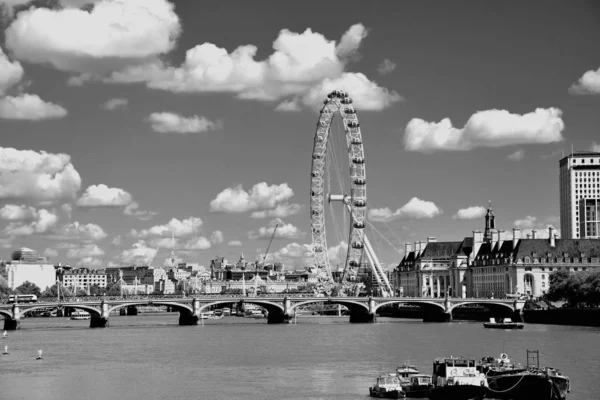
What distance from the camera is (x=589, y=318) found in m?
81.6

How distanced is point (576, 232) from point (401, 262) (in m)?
24.6

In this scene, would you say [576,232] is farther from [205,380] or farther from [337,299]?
[205,380]

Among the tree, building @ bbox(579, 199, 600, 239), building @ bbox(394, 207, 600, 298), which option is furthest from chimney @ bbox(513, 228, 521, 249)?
the tree

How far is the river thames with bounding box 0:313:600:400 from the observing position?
41000 mm

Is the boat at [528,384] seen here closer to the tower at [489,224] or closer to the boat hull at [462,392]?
the boat hull at [462,392]

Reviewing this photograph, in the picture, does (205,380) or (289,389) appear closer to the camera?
(289,389)

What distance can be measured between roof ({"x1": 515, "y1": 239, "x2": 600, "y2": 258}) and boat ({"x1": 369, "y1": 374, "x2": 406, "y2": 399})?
79.1 metres

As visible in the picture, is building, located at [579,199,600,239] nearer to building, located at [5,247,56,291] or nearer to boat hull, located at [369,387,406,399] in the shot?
building, located at [5,247,56,291]

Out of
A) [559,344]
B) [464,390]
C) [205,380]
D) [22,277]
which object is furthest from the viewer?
[22,277]

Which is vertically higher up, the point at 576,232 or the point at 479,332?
the point at 576,232

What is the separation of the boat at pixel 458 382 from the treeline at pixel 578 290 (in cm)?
4943

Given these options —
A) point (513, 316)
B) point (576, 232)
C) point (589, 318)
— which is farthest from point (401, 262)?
point (589, 318)

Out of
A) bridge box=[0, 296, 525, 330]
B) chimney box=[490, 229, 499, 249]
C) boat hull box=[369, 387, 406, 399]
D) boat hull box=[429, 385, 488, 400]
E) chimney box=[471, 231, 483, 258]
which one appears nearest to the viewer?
boat hull box=[429, 385, 488, 400]

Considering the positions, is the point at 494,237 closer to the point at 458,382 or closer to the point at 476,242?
the point at 476,242
